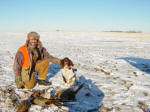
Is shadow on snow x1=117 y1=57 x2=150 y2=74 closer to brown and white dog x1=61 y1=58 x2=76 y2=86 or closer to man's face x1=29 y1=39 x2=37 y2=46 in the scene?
brown and white dog x1=61 y1=58 x2=76 y2=86

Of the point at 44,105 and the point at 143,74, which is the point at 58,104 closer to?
the point at 44,105

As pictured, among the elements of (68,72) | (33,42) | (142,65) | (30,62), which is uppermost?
(33,42)

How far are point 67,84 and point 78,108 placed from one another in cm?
112

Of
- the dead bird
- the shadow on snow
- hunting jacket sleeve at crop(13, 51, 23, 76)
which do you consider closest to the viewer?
the dead bird

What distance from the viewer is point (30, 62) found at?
13.8 feet

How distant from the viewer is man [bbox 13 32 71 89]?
402 cm

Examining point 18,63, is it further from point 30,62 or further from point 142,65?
point 142,65

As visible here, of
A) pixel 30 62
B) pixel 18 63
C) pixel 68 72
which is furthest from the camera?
pixel 68 72

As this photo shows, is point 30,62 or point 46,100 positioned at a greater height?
point 30,62

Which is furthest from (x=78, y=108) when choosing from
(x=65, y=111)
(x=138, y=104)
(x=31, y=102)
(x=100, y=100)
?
(x=138, y=104)

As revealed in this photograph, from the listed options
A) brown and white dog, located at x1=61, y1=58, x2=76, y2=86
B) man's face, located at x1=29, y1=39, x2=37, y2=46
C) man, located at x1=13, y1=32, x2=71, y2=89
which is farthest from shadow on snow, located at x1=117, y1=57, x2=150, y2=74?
man's face, located at x1=29, y1=39, x2=37, y2=46

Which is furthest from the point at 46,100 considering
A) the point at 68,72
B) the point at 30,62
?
the point at 30,62

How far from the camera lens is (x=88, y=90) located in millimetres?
4371

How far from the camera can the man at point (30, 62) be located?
13.2ft
